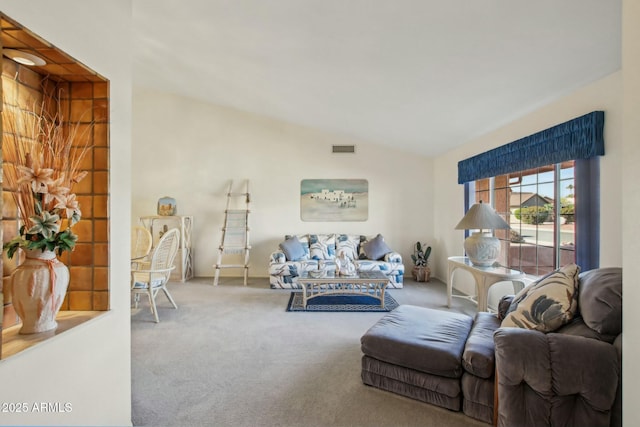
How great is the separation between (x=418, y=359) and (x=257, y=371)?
3.95ft

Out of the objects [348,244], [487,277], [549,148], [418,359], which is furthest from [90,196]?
[348,244]

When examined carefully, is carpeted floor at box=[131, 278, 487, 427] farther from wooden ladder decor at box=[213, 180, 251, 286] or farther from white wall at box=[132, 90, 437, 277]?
white wall at box=[132, 90, 437, 277]

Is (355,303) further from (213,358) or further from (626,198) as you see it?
(626,198)

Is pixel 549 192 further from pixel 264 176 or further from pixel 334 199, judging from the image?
pixel 264 176

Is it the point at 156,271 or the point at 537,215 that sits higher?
the point at 537,215

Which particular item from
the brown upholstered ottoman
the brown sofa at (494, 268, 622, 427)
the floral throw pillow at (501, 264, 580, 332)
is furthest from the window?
the brown upholstered ottoman

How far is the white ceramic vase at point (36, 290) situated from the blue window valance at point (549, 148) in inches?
128

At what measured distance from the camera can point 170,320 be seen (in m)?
3.25

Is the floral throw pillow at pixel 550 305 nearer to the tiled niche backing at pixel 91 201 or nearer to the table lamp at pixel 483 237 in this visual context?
the table lamp at pixel 483 237

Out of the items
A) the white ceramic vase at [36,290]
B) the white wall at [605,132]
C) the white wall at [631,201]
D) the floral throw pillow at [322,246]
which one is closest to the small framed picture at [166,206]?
the floral throw pillow at [322,246]

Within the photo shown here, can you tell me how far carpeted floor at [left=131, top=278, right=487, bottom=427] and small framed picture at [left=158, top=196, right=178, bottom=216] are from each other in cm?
196

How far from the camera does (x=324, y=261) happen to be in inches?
185

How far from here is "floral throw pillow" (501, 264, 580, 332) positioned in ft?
5.20

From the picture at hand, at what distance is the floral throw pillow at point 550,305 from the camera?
1586mm
